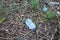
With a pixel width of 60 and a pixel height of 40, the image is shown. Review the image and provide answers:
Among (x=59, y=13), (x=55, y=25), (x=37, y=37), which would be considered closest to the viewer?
(x=37, y=37)

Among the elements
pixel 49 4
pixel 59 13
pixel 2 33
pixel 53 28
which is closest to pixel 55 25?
pixel 53 28

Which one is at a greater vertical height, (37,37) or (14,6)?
(14,6)

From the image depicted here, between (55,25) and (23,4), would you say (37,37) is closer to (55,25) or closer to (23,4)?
(55,25)

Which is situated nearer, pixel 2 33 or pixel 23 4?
pixel 2 33

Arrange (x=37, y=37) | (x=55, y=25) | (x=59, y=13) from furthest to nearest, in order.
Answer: (x=59, y=13) < (x=55, y=25) < (x=37, y=37)

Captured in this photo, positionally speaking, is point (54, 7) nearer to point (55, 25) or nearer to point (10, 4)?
point (55, 25)

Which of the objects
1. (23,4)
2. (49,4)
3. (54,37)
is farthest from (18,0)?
(54,37)
